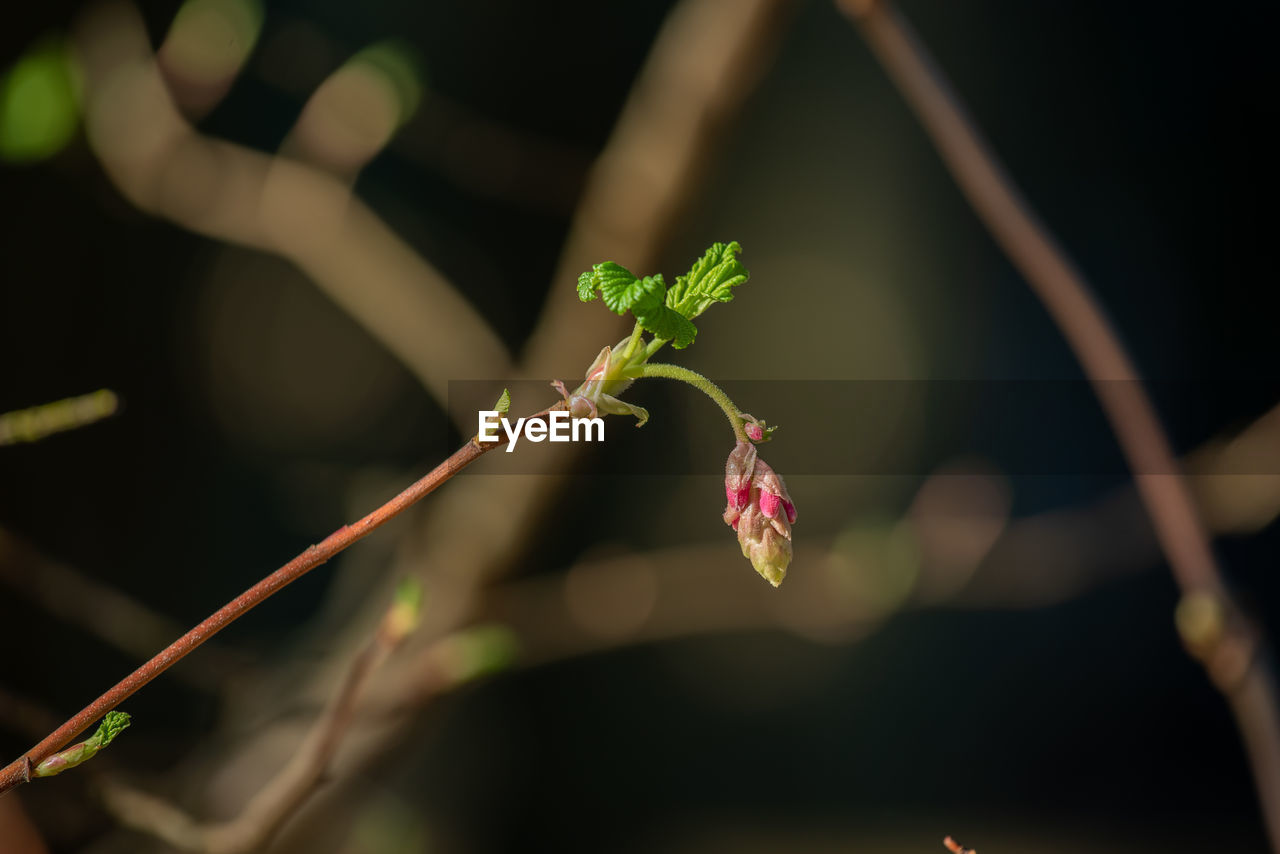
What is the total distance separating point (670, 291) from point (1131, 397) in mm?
240

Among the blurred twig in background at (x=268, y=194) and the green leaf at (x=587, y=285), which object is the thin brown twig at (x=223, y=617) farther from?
the blurred twig in background at (x=268, y=194)

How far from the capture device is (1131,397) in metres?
0.37

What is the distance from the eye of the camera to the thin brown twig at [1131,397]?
0.36 metres

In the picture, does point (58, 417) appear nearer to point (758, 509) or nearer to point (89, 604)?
point (758, 509)

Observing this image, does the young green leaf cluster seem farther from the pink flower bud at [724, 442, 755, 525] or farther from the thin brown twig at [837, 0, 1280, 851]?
the thin brown twig at [837, 0, 1280, 851]

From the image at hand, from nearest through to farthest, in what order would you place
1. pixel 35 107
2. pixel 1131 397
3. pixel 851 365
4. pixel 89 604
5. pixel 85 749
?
pixel 85 749 < pixel 1131 397 < pixel 35 107 < pixel 89 604 < pixel 851 365

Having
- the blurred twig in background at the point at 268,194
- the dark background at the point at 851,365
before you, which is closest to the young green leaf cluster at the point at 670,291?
the blurred twig in background at the point at 268,194

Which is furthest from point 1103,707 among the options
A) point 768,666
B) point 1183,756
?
point 768,666

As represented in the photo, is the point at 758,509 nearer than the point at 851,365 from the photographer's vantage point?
Yes

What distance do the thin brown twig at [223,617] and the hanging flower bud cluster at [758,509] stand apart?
0.07m

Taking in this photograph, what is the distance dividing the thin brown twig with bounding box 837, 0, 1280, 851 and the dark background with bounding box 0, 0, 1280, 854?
52 centimetres

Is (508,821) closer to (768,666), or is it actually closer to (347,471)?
(768,666)

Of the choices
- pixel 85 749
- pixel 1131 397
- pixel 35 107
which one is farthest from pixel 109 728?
pixel 35 107

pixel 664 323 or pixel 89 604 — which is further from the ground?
pixel 89 604
